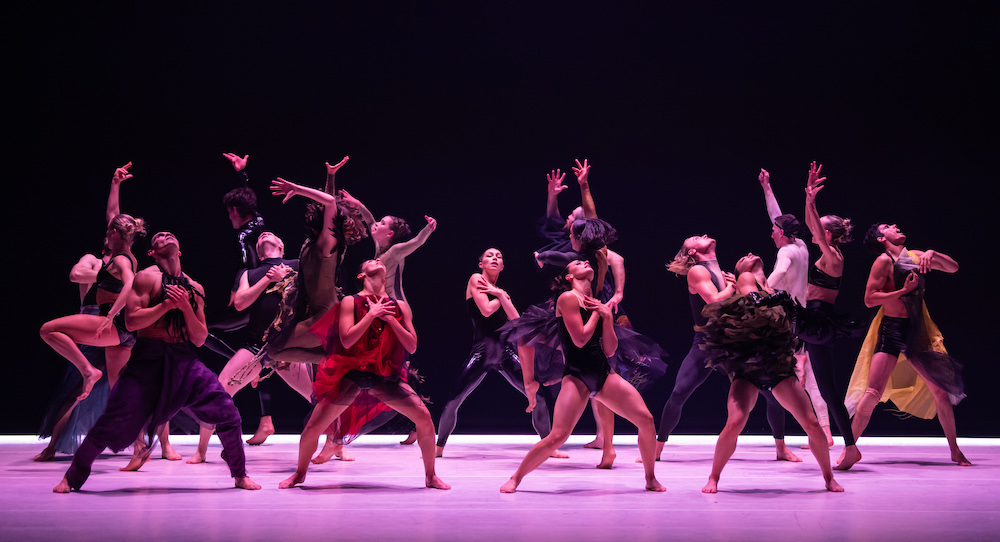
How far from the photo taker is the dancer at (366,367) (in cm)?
468

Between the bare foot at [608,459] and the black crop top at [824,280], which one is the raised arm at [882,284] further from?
the bare foot at [608,459]

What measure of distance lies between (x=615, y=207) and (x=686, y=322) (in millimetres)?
1289

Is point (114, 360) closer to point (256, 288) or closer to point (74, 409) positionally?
point (74, 409)

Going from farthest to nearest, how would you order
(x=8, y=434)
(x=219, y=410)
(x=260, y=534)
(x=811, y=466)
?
(x=8, y=434) → (x=811, y=466) → (x=219, y=410) → (x=260, y=534)

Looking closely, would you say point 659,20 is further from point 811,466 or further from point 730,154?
point 811,466

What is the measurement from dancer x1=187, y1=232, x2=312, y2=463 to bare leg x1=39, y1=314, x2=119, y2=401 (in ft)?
2.73

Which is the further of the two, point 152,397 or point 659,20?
point 659,20

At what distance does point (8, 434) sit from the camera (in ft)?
26.0

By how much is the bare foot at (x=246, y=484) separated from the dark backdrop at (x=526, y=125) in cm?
362

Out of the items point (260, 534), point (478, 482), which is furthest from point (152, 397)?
point (478, 482)

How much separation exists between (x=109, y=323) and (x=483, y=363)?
2.61 m

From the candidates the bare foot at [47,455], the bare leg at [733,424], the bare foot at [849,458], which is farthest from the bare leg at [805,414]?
the bare foot at [47,455]

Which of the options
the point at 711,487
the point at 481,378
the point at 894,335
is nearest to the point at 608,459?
the point at 711,487

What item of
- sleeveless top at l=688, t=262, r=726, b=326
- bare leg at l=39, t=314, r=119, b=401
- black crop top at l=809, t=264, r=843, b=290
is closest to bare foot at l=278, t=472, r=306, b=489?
bare leg at l=39, t=314, r=119, b=401
